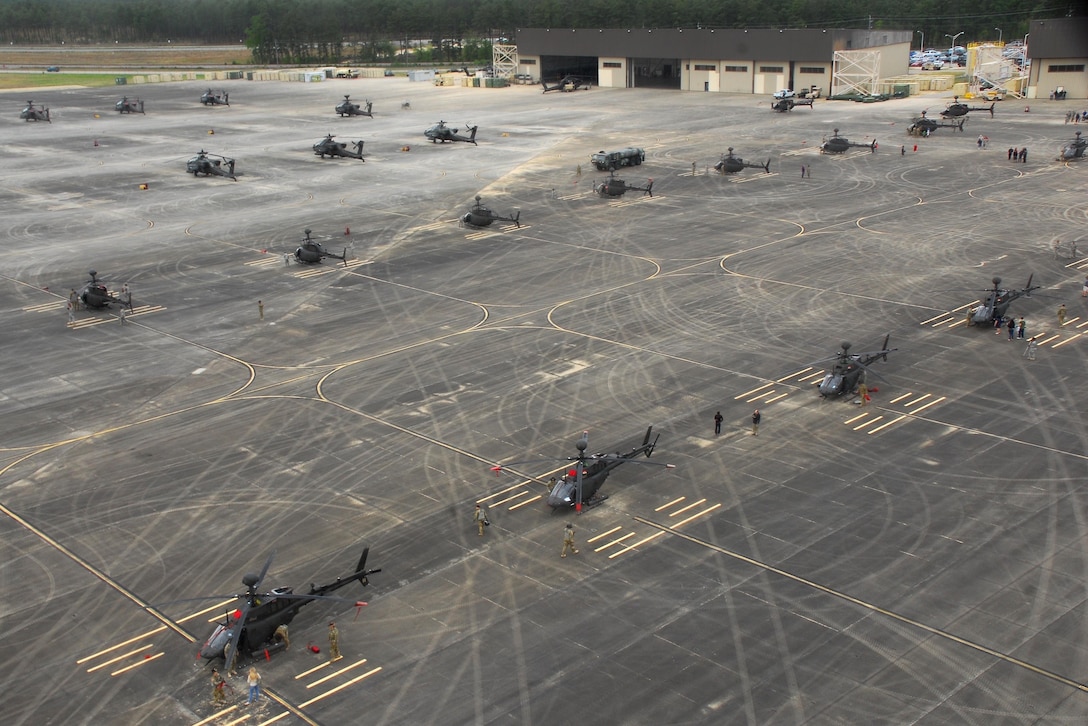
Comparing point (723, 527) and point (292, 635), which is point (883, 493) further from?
point (292, 635)

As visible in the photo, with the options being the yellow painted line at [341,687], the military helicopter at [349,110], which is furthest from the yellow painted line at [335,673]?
the military helicopter at [349,110]

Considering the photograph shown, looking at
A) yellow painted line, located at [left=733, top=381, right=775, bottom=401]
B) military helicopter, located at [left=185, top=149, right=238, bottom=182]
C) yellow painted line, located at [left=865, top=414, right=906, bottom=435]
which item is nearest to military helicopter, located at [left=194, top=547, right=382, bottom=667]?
yellow painted line, located at [left=733, top=381, right=775, bottom=401]

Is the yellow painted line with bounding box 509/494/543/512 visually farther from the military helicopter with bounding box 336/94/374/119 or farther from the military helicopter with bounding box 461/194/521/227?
the military helicopter with bounding box 336/94/374/119

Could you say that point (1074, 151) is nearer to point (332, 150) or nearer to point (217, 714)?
point (332, 150)

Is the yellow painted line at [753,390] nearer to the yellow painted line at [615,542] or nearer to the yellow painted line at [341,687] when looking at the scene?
the yellow painted line at [615,542]

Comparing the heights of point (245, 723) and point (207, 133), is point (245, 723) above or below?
below

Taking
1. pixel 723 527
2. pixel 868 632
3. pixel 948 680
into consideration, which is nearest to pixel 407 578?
pixel 723 527

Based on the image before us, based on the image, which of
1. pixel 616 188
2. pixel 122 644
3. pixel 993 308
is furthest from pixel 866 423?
pixel 616 188
